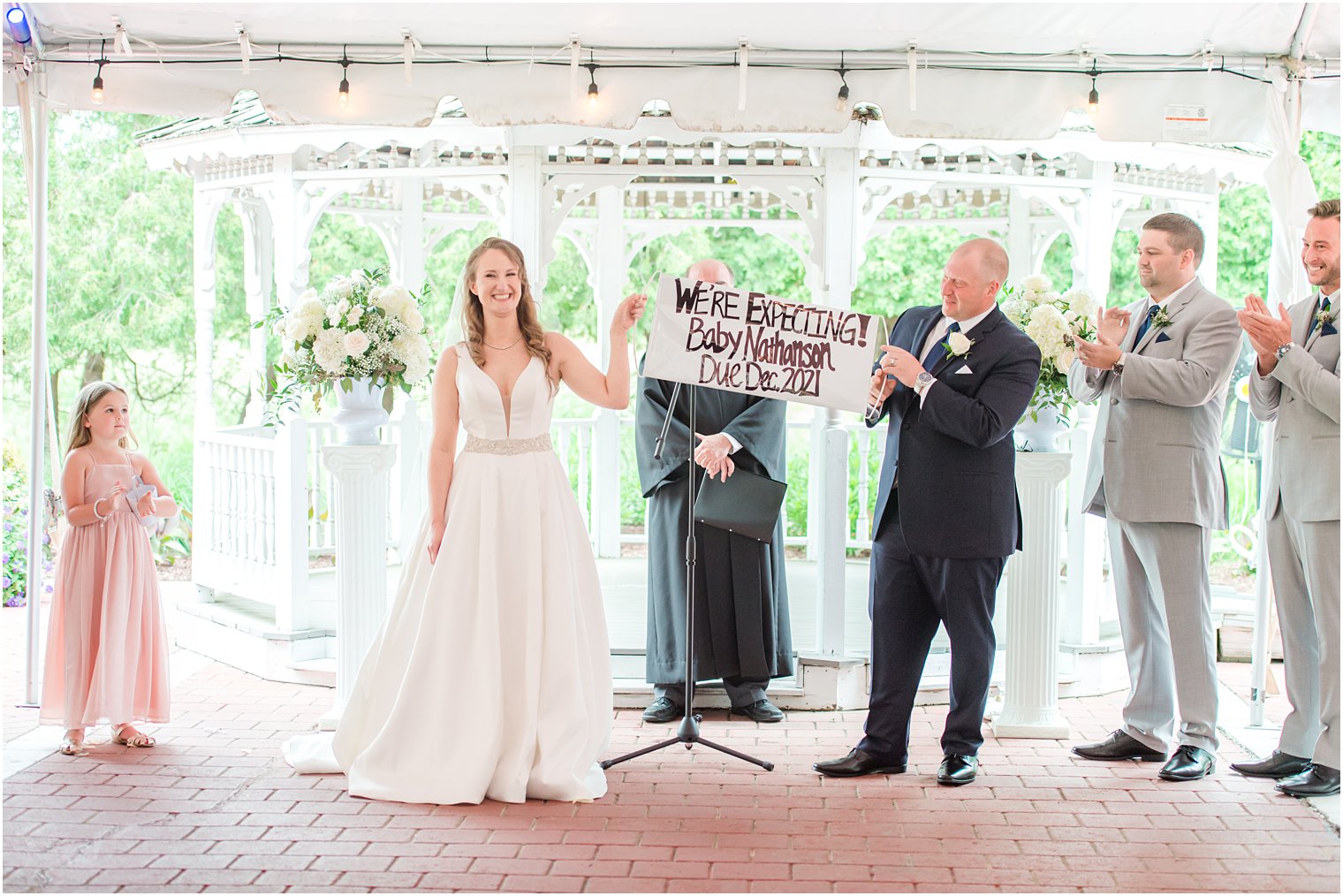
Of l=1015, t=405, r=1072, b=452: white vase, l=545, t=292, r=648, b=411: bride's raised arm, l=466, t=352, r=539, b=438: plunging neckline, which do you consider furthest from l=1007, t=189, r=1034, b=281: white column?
l=466, t=352, r=539, b=438: plunging neckline

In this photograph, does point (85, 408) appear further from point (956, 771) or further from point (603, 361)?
point (603, 361)

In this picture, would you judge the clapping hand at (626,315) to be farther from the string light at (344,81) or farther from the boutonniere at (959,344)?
the string light at (344,81)

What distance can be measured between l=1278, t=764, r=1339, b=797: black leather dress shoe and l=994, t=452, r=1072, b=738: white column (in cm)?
108

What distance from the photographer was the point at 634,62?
5.27m

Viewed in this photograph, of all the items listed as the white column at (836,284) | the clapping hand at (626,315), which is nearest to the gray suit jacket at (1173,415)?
the white column at (836,284)

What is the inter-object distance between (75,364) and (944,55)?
11851mm

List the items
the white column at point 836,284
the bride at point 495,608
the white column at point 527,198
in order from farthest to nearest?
the white column at point 527,198 → the white column at point 836,284 → the bride at point 495,608

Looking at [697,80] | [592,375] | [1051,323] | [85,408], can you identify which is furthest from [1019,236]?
[85,408]

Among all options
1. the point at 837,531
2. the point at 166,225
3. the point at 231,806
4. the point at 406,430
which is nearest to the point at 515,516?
the point at 231,806

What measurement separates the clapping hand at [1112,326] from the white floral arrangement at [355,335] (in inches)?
115

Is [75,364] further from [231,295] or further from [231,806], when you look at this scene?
[231,806]

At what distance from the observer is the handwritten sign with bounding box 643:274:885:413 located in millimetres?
4789

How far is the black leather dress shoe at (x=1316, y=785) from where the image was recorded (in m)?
4.65

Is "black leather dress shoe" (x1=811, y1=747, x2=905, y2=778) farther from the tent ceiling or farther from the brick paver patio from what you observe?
the tent ceiling
